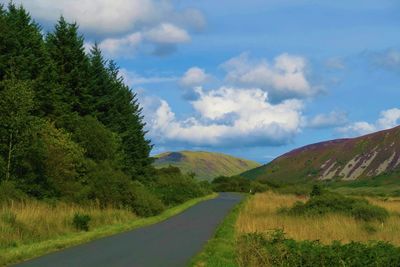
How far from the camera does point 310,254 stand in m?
13.7

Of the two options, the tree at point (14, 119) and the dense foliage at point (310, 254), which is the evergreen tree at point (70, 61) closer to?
the tree at point (14, 119)

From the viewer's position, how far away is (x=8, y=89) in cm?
3209

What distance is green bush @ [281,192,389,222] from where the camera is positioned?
32.4 m

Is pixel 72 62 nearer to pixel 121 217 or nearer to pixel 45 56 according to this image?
pixel 45 56

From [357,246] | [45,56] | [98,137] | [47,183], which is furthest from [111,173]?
[357,246]

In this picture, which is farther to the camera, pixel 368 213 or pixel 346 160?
pixel 346 160

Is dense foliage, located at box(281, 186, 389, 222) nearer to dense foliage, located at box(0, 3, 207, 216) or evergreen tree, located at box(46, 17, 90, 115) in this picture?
dense foliage, located at box(0, 3, 207, 216)

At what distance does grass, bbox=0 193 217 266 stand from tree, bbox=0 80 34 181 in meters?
6.42

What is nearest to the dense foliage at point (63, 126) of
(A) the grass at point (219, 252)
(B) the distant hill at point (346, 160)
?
(A) the grass at point (219, 252)

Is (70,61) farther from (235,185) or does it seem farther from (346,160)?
(346,160)

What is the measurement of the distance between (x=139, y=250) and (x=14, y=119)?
629 inches

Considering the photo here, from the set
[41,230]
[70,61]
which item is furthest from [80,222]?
[70,61]

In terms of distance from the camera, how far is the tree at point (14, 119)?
31.7 meters

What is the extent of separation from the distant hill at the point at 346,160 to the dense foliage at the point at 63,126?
6784 centimetres
